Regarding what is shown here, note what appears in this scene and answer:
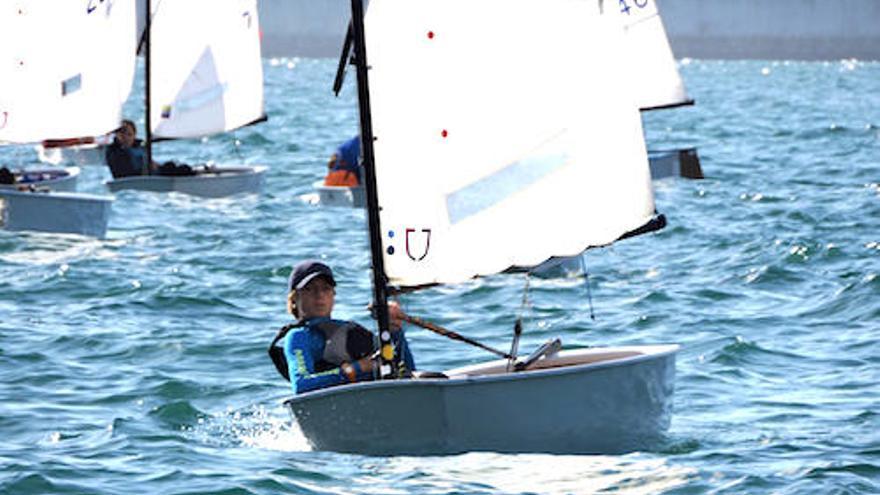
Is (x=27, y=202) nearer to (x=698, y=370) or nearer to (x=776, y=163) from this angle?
(x=698, y=370)

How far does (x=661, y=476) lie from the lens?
35.8 feet

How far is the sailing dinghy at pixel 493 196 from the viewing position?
36.1ft

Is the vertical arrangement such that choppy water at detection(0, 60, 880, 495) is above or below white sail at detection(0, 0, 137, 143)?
below

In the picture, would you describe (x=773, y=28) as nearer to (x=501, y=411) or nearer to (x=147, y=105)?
(x=147, y=105)

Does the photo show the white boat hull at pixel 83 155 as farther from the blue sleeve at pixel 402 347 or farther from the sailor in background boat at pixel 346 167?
the blue sleeve at pixel 402 347

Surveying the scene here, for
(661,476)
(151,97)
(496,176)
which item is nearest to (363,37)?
(496,176)

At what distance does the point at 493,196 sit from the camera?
11.9m

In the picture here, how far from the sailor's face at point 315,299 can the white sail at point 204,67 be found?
19.1 meters

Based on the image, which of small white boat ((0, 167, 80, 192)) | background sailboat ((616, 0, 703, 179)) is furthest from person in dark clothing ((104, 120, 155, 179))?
background sailboat ((616, 0, 703, 179))

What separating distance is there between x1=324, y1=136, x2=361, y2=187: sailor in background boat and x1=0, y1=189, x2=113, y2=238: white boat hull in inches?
215

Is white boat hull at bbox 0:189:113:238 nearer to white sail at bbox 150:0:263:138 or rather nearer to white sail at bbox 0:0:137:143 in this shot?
white sail at bbox 0:0:137:143

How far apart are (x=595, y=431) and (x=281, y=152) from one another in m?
32.0

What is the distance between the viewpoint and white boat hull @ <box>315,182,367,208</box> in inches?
1096

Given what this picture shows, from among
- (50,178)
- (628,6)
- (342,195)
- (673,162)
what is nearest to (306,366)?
(50,178)
